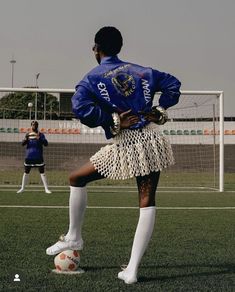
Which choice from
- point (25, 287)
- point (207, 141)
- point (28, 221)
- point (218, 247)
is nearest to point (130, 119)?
point (25, 287)

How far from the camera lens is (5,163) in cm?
2534

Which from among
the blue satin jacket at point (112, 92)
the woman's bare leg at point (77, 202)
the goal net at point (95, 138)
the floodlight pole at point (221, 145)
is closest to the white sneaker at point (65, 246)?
the woman's bare leg at point (77, 202)

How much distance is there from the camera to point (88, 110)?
4449mm

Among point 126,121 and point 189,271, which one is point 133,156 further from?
point 189,271

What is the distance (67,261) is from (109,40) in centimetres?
183

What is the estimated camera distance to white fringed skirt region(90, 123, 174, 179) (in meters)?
4.70

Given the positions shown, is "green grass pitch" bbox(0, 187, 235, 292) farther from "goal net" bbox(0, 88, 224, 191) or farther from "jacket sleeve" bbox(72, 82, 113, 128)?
"goal net" bbox(0, 88, 224, 191)

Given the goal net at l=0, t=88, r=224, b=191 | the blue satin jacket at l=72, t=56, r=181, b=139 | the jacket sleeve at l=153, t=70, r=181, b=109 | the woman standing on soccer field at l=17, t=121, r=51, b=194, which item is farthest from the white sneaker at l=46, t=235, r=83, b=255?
the goal net at l=0, t=88, r=224, b=191

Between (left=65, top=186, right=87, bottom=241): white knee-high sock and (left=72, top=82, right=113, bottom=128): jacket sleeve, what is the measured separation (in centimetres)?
66

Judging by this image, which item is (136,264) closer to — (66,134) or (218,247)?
(218,247)

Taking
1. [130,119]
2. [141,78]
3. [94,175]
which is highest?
[141,78]

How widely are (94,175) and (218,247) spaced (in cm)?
208

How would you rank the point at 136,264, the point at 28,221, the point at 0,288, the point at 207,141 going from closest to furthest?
the point at 0,288
the point at 136,264
the point at 28,221
the point at 207,141

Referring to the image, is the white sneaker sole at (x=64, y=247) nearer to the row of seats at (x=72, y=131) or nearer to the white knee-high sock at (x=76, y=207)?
the white knee-high sock at (x=76, y=207)
